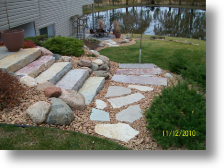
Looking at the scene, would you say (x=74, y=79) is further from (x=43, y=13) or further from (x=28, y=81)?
(x=43, y=13)

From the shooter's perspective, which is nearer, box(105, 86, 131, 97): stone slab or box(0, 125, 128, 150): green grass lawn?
box(0, 125, 128, 150): green grass lawn

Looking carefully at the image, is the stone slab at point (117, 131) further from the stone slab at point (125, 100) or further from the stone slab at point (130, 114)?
the stone slab at point (125, 100)

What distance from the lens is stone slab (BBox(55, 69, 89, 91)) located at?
414 centimetres

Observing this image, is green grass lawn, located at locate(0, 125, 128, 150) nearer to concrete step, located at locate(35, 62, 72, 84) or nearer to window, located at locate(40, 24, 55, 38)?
concrete step, located at locate(35, 62, 72, 84)

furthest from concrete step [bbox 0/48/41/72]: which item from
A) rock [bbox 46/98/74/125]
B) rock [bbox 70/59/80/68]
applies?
rock [bbox 46/98/74/125]

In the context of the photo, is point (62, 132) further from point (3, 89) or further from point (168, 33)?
point (168, 33)

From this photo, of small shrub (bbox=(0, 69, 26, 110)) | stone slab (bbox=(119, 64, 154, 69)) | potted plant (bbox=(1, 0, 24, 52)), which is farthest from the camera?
stone slab (bbox=(119, 64, 154, 69))

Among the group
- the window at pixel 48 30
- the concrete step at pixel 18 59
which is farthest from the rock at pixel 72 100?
the window at pixel 48 30

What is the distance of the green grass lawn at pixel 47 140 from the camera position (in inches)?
91.2

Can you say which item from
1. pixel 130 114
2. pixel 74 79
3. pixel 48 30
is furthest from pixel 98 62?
pixel 48 30

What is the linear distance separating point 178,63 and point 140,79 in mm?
1264

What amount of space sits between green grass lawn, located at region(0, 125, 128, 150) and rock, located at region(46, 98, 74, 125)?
207 millimetres

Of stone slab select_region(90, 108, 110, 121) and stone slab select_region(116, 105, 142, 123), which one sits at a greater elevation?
stone slab select_region(90, 108, 110, 121)
